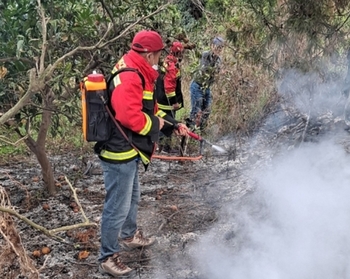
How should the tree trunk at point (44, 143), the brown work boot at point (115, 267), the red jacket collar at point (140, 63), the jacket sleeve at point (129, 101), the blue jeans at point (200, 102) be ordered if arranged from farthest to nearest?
the blue jeans at point (200, 102)
the tree trunk at point (44, 143)
the brown work boot at point (115, 267)
the red jacket collar at point (140, 63)
the jacket sleeve at point (129, 101)

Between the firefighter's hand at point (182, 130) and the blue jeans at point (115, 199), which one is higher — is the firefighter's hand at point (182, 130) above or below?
above

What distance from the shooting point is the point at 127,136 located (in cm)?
312

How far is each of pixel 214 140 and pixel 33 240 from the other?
11.5 feet

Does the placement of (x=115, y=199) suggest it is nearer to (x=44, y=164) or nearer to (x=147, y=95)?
(x=147, y=95)

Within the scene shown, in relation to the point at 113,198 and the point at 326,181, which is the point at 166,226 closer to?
the point at 113,198

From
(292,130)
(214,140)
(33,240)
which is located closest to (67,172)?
(33,240)

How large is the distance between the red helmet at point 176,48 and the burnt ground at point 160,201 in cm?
159

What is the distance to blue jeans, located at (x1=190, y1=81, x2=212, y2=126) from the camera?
21.3 ft

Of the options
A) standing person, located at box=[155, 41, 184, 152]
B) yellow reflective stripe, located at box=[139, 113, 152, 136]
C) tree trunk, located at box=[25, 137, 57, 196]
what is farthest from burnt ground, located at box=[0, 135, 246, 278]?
yellow reflective stripe, located at box=[139, 113, 152, 136]

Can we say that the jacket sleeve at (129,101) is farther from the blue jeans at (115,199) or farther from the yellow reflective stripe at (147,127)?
the blue jeans at (115,199)

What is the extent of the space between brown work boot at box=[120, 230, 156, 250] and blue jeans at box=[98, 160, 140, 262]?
365 millimetres

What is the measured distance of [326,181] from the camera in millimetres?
3771

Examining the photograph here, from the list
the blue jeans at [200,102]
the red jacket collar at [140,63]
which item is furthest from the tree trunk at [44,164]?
the blue jeans at [200,102]

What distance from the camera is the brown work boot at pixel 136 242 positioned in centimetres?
376
